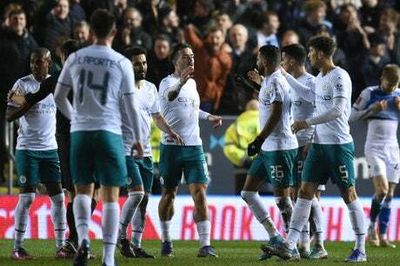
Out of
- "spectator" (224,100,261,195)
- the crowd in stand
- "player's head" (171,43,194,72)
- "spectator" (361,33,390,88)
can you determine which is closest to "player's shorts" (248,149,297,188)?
"player's head" (171,43,194,72)

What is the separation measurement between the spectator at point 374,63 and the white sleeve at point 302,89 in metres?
7.79

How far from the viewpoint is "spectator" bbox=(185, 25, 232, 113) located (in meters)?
23.3

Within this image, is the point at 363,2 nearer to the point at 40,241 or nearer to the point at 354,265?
the point at 40,241

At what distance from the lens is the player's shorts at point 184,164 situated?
1623 centimetres

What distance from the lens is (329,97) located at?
595 inches

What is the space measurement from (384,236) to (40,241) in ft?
17.3

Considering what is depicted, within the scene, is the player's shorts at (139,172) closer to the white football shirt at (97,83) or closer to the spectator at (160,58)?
the white football shirt at (97,83)

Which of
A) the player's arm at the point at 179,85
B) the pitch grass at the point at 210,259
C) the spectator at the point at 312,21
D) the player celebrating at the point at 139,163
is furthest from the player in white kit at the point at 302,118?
the spectator at the point at 312,21

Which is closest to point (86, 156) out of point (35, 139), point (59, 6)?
point (35, 139)

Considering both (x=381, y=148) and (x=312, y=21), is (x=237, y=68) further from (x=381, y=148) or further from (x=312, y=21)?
(x=381, y=148)

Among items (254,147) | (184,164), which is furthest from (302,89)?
(184,164)

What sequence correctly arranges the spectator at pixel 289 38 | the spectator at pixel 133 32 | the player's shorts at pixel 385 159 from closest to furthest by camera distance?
the player's shorts at pixel 385 159
the spectator at pixel 133 32
the spectator at pixel 289 38

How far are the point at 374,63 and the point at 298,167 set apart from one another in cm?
799

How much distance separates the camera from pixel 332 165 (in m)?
15.1
